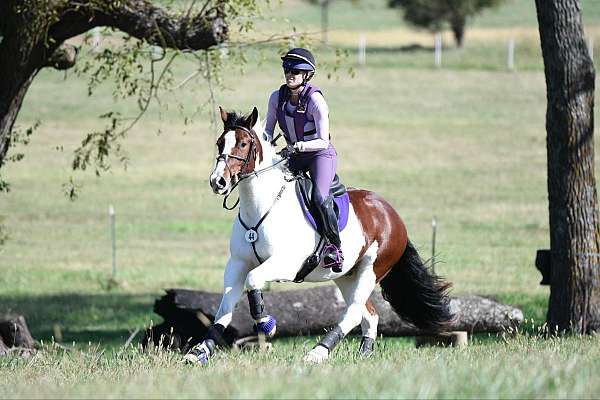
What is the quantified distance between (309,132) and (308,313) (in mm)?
3659

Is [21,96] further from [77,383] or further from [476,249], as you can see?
[476,249]

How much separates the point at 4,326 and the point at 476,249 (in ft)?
41.8

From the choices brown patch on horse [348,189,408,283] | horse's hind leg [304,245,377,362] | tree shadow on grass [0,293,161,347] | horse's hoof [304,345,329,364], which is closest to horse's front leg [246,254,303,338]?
horse's hoof [304,345,329,364]

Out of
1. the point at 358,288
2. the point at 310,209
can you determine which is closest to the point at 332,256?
the point at 310,209

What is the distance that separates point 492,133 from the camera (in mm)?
40562

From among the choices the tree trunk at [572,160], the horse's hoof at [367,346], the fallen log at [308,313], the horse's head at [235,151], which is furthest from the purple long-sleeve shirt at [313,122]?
the fallen log at [308,313]

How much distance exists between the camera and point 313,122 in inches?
383

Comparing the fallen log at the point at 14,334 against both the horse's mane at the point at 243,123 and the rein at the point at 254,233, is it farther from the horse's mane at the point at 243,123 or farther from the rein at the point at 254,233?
the horse's mane at the point at 243,123

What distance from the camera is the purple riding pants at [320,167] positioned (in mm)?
9812

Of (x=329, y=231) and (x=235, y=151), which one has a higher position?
(x=235, y=151)

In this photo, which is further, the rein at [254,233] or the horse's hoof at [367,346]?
the horse's hoof at [367,346]

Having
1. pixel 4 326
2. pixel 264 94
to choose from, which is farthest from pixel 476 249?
pixel 264 94

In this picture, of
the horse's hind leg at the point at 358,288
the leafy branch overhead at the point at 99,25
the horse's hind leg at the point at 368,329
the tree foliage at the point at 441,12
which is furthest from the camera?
the tree foliage at the point at 441,12

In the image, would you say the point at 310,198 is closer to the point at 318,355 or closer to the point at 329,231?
the point at 329,231
